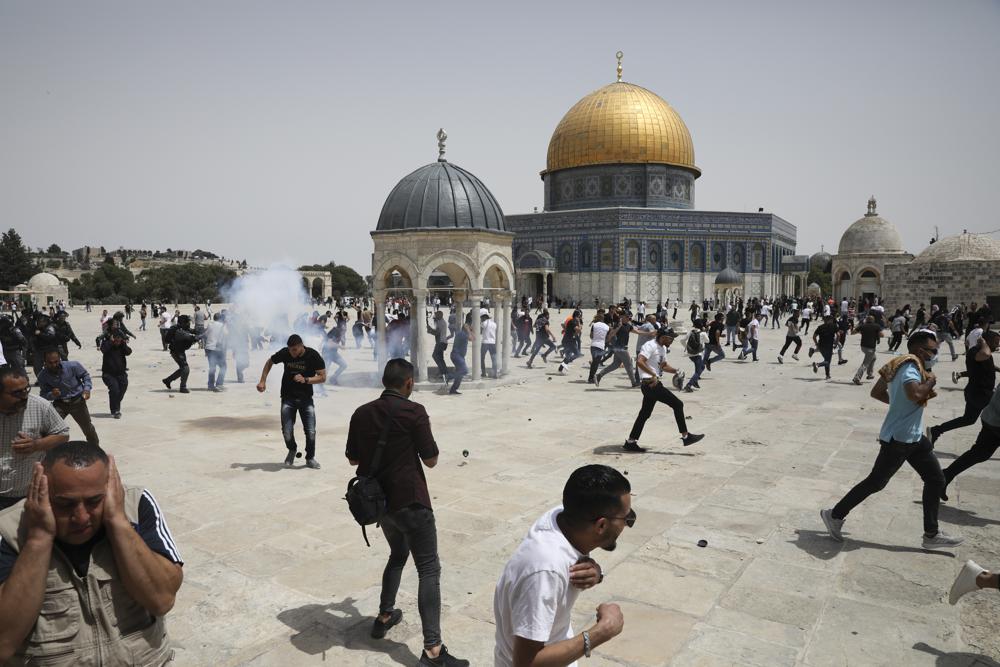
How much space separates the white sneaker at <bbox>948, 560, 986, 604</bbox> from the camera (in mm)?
3527

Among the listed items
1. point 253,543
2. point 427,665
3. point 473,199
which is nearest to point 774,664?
point 427,665

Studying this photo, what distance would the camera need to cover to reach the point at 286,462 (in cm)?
779

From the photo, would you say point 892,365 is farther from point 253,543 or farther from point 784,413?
point 784,413

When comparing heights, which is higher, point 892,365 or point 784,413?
point 892,365

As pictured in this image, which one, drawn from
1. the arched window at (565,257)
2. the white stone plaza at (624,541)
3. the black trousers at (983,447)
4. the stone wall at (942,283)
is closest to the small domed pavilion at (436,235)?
the white stone plaza at (624,541)

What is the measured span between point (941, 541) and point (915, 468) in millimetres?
672

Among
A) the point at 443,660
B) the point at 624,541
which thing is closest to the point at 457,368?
the point at 624,541

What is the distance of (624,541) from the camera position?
18.2ft

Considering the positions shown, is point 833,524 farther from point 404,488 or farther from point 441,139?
point 441,139

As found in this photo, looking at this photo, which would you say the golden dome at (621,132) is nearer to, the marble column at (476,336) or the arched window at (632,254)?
the arched window at (632,254)

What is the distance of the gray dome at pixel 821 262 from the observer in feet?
264

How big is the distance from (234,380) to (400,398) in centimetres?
1295

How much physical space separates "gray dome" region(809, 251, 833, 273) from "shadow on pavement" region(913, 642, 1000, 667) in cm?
8489

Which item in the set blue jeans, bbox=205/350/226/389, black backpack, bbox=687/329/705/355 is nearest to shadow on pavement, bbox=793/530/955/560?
black backpack, bbox=687/329/705/355
